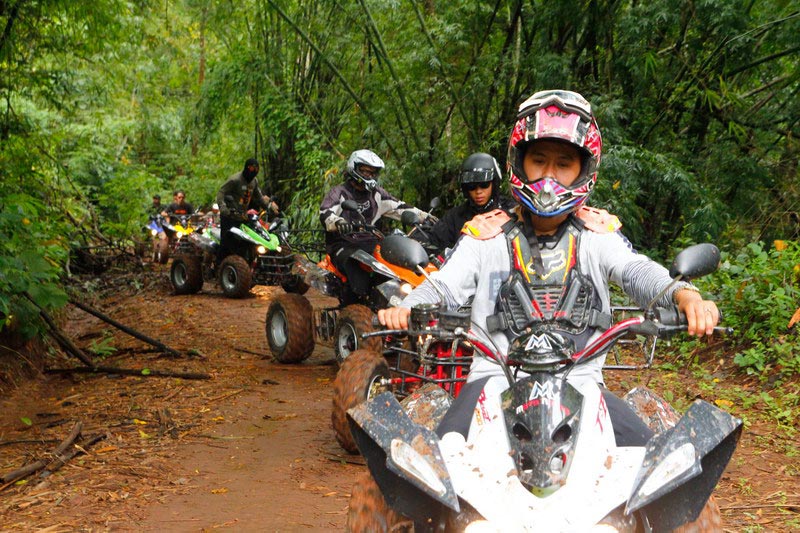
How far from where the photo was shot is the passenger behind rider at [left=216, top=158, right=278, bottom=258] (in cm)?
1220

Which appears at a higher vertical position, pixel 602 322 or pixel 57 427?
pixel 602 322

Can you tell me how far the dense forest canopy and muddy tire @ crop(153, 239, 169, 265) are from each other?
2286mm

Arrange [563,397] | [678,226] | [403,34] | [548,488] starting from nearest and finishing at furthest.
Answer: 1. [548,488]
2. [563,397]
3. [678,226]
4. [403,34]

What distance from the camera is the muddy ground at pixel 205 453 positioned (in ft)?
13.5

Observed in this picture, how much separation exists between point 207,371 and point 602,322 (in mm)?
5665

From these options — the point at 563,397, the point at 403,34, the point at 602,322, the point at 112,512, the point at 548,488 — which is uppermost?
the point at 403,34

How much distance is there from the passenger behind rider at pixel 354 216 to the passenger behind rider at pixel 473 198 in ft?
2.06

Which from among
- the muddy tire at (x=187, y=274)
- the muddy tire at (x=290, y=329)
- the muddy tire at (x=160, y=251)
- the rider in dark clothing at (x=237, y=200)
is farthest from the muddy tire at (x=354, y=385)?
the muddy tire at (x=160, y=251)

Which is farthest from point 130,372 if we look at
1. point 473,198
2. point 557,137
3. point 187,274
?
point 187,274

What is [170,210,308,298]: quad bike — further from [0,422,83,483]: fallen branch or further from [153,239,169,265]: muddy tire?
[0,422,83,483]: fallen branch

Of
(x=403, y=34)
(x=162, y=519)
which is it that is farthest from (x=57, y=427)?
(x=403, y=34)

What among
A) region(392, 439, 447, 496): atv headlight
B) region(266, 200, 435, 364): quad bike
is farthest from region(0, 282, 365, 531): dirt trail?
region(392, 439, 447, 496): atv headlight

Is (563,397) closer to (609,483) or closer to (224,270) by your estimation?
(609,483)

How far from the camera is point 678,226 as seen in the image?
9.37 meters
